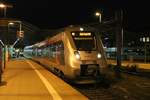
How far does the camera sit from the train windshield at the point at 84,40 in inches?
718

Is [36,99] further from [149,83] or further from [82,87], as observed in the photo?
[149,83]

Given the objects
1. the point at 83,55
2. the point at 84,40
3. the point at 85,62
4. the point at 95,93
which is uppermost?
the point at 84,40

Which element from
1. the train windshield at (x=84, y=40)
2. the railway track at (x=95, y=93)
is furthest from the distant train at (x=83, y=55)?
the railway track at (x=95, y=93)

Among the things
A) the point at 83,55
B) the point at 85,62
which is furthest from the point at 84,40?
the point at 85,62

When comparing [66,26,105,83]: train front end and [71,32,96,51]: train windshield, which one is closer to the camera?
[66,26,105,83]: train front end

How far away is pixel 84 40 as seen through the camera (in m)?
18.7

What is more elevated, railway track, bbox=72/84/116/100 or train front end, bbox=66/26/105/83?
train front end, bbox=66/26/105/83

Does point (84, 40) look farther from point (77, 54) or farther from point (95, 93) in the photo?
point (95, 93)

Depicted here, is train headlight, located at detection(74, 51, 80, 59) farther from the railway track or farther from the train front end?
the railway track

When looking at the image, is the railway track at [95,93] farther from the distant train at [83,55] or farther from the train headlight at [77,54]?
the train headlight at [77,54]

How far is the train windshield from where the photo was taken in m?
18.2

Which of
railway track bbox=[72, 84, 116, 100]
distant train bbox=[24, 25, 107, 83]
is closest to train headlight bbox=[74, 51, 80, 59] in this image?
distant train bbox=[24, 25, 107, 83]

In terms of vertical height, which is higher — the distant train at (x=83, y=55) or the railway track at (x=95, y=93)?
the distant train at (x=83, y=55)

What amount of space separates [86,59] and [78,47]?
842mm
